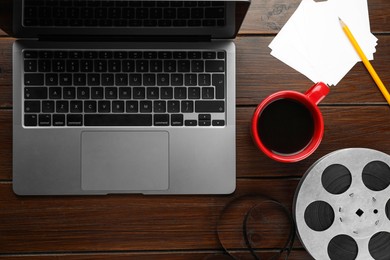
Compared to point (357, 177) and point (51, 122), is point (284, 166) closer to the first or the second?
point (357, 177)

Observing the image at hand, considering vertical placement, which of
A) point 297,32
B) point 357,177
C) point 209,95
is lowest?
point 357,177

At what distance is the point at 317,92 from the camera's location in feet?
2.54

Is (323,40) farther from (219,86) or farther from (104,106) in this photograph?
(104,106)

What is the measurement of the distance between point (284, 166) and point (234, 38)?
0.24 m

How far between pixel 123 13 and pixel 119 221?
1.15ft

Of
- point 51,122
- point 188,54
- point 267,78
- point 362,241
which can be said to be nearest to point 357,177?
point 362,241

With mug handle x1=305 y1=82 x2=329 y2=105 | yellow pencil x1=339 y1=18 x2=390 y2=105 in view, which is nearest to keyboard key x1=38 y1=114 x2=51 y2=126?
mug handle x1=305 y1=82 x2=329 y2=105

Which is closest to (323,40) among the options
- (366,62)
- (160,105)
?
(366,62)

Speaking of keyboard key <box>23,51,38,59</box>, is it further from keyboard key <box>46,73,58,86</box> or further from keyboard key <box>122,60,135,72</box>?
keyboard key <box>122,60,135,72</box>

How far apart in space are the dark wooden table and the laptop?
35 mm

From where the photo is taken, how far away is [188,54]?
802 millimetres

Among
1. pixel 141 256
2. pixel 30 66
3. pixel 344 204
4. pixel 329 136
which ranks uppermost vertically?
pixel 30 66

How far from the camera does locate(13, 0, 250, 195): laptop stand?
79 centimetres

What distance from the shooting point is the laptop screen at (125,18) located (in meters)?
0.74
